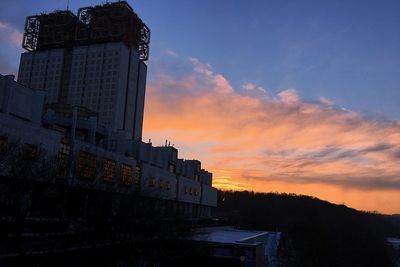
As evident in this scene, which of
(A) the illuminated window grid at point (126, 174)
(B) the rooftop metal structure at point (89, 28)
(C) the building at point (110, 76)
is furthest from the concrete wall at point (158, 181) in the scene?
(B) the rooftop metal structure at point (89, 28)

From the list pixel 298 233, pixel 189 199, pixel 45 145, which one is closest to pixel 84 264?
pixel 45 145

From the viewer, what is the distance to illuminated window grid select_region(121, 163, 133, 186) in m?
75.0

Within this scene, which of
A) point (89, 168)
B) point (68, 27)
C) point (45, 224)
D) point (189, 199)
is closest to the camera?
point (45, 224)

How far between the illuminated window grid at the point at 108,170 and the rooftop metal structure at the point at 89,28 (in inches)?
3511

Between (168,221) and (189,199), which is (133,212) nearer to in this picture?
(168,221)

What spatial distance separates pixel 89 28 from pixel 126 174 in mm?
96237

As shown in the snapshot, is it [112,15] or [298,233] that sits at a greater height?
[112,15]

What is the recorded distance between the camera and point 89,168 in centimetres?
6397

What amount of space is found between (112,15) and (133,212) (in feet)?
412

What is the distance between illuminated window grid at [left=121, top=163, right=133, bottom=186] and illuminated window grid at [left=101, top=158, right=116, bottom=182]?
2.91 meters

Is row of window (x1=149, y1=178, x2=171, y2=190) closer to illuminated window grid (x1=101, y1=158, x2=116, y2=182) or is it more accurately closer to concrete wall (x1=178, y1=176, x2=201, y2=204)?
concrete wall (x1=178, y1=176, x2=201, y2=204)

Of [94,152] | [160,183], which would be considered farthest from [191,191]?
[94,152]

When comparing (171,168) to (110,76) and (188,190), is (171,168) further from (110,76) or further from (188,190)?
(110,76)

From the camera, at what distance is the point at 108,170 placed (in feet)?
231
